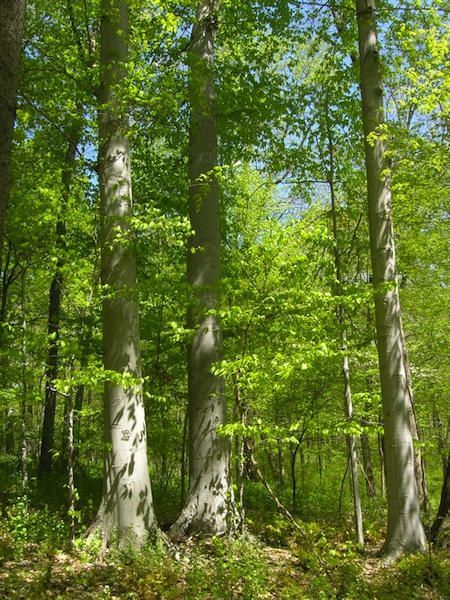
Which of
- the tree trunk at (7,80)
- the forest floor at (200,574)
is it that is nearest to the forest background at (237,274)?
the forest floor at (200,574)

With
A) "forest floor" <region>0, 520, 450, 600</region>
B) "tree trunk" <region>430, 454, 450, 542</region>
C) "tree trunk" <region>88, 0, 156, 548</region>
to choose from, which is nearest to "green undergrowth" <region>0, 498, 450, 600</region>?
"forest floor" <region>0, 520, 450, 600</region>

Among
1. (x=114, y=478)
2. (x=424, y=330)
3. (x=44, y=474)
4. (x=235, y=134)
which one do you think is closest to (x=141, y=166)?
(x=235, y=134)

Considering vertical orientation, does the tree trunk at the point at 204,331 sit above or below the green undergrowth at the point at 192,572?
above

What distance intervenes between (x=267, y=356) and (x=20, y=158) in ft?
16.3

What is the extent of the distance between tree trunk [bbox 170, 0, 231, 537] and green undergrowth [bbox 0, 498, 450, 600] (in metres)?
0.46

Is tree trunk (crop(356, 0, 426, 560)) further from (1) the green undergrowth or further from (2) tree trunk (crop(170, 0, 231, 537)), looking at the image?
(2) tree trunk (crop(170, 0, 231, 537))

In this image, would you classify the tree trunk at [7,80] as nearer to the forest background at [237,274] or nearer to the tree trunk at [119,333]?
the forest background at [237,274]

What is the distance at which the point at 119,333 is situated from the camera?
19.1 ft

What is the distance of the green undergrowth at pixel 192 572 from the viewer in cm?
414

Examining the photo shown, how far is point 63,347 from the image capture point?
4.91 m

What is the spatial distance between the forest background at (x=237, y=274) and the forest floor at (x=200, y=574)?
34mm

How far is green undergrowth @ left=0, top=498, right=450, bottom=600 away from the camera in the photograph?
4.14 m

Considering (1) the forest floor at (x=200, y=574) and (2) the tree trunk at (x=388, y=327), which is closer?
(1) the forest floor at (x=200, y=574)

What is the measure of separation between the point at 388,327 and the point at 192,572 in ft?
13.3
